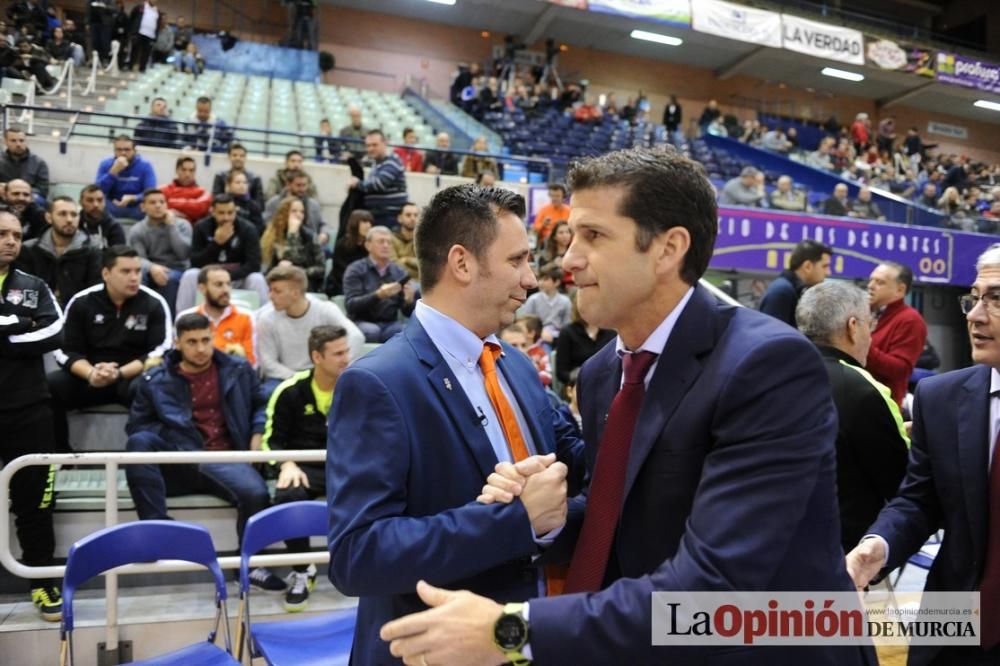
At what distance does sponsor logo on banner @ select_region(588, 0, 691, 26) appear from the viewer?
55.7ft

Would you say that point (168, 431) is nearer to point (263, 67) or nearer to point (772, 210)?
point (772, 210)

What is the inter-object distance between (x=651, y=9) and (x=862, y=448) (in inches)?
671

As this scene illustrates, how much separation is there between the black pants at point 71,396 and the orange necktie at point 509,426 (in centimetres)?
341

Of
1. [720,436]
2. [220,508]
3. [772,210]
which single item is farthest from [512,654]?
[772,210]

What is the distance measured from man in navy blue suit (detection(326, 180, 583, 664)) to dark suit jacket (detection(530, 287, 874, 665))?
18 cm

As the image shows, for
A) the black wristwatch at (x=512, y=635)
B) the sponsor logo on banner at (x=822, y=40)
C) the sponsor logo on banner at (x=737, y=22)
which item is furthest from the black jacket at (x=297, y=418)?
the sponsor logo on banner at (x=822, y=40)

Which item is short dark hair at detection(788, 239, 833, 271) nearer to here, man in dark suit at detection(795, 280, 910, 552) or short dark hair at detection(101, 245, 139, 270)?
man in dark suit at detection(795, 280, 910, 552)

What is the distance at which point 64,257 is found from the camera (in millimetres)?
5305

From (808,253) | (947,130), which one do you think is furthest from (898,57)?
(808,253)

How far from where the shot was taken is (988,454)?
68.1 inches

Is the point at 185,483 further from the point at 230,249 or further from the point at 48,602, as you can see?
the point at 230,249

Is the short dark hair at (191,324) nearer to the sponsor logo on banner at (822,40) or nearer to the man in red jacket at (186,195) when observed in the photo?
the man in red jacket at (186,195)

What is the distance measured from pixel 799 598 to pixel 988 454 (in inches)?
37.5

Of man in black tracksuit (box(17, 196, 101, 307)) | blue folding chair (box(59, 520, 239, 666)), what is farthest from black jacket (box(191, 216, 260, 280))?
blue folding chair (box(59, 520, 239, 666))
